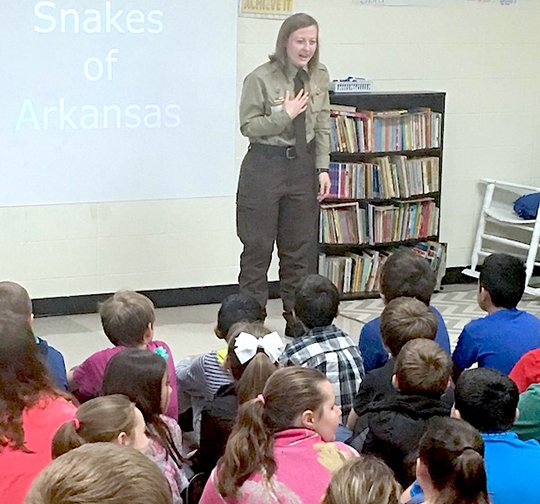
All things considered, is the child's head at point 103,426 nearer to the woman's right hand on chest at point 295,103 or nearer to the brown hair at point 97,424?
the brown hair at point 97,424

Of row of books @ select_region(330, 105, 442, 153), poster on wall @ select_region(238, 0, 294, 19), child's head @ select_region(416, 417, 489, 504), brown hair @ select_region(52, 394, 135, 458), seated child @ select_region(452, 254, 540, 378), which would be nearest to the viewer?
child's head @ select_region(416, 417, 489, 504)

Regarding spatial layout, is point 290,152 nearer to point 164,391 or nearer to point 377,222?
point 377,222

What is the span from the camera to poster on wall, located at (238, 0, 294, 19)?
5496 millimetres

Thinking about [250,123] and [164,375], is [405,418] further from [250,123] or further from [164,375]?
[250,123]

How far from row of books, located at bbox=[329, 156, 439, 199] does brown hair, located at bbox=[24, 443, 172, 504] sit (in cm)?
466

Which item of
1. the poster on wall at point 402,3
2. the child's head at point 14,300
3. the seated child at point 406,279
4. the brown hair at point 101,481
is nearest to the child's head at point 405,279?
the seated child at point 406,279

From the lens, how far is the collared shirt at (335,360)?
3111 mm

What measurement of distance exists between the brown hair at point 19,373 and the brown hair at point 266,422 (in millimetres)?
460

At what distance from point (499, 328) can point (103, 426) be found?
5.31 ft

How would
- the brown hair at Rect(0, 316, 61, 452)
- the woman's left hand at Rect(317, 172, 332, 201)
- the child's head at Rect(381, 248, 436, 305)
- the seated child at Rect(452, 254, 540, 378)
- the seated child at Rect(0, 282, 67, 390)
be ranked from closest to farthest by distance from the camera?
the brown hair at Rect(0, 316, 61, 452), the seated child at Rect(0, 282, 67, 390), the seated child at Rect(452, 254, 540, 378), the child's head at Rect(381, 248, 436, 305), the woman's left hand at Rect(317, 172, 332, 201)

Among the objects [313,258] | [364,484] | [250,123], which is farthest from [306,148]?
[364,484]

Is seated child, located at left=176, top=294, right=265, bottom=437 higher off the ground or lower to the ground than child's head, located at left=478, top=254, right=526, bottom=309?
lower

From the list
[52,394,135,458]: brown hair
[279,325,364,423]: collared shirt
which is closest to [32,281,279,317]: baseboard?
[279,325,364,423]: collared shirt

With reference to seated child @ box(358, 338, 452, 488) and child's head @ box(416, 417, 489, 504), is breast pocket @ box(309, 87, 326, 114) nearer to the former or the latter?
seated child @ box(358, 338, 452, 488)
